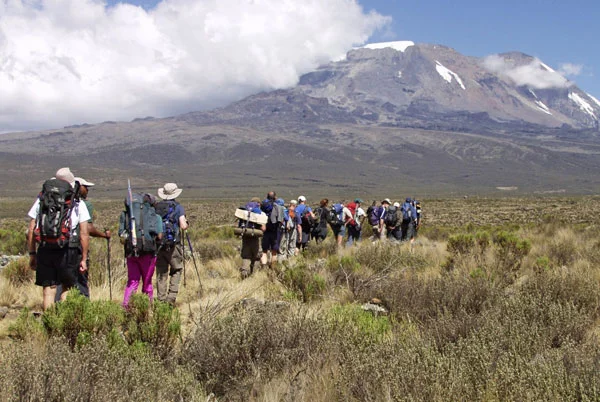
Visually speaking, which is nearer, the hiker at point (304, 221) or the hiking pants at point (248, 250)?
the hiking pants at point (248, 250)

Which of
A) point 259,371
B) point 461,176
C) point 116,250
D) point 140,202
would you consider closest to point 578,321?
point 259,371

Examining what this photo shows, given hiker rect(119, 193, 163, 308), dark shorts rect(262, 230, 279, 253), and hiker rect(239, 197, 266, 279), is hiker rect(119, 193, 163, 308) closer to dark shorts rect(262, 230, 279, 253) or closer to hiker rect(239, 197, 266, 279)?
hiker rect(239, 197, 266, 279)

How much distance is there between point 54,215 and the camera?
470 cm

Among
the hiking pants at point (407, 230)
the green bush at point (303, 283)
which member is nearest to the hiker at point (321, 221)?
the hiking pants at point (407, 230)

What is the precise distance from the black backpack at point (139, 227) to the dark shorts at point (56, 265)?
0.79 metres

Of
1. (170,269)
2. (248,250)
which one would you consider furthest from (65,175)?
(248,250)

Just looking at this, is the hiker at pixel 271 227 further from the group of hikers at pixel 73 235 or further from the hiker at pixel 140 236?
the hiker at pixel 140 236

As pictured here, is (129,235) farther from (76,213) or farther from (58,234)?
(58,234)

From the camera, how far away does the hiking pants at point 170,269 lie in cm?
664

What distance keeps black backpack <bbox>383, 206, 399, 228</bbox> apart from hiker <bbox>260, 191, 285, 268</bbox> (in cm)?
497

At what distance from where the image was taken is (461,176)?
611ft

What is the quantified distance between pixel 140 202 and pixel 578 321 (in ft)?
14.3

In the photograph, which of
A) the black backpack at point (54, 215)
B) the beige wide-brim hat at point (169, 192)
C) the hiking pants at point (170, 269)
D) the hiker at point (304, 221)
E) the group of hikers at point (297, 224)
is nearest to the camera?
the black backpack at point (54, 215)

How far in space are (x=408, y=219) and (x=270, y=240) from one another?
6.01 meters
